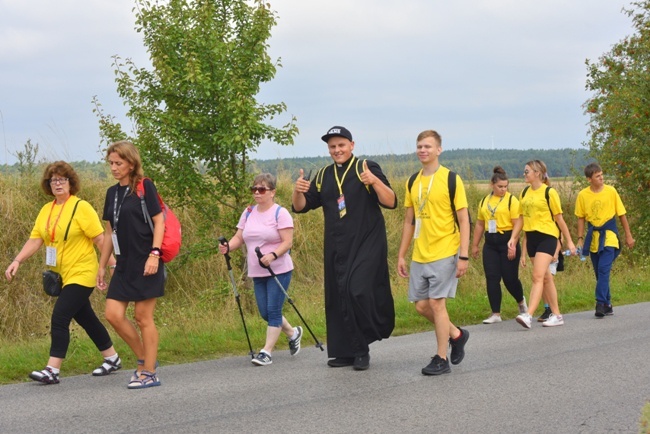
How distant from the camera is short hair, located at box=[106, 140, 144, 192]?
24.5 feet

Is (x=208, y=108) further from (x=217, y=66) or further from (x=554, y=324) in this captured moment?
(x=554, y=324)

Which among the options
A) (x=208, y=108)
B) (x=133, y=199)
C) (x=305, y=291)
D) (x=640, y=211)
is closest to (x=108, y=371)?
(x=133, y=199)

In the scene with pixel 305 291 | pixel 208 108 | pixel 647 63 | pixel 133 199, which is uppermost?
pixel 647 63

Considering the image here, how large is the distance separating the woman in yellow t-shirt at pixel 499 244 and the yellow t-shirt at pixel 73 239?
514cm

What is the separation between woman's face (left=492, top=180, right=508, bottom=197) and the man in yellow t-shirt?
3672 mm

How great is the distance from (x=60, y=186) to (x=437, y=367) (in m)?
3.65

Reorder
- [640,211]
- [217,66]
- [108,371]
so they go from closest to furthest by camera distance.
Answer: [108,371], [217,66], [640,211]

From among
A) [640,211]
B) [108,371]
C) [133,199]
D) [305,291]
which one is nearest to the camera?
[133,199]

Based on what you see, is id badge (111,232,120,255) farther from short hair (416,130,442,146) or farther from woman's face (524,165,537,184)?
woman's face (524,165,537,184)

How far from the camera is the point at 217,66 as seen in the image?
40.0ft

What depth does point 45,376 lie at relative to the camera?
753 centimetres

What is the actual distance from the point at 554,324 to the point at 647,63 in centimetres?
1354

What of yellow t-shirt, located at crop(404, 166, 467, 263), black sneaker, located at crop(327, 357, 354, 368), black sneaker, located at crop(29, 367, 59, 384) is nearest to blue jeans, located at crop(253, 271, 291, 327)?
black sneaker, located at crop(327, 357, 354, 368)

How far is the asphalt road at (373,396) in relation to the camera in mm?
6043
